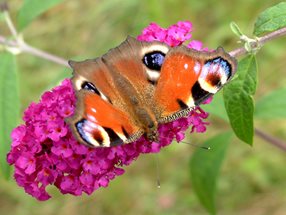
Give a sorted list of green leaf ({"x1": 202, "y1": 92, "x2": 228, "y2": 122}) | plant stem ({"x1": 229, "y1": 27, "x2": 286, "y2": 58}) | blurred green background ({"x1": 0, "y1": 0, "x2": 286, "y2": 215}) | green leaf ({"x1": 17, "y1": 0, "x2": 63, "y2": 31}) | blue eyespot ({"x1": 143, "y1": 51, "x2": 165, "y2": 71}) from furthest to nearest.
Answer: blurred green background ({"x1": 0, "y1": 0, "x2": 286, "y2": 215}), green leaf ({"x1": 17, "y1": 0, "x2": 63, "y2": 31}), green leaf ({"x1": 202, "y1": 92, "x2": 228, "y2": 122}), plant stem ({"x1": 229, "y1": 27, "x2": 286, "y2": 58}), blue eyespot ({"x1": 143, "y1": 51, "x2": 165, "y2": 71})

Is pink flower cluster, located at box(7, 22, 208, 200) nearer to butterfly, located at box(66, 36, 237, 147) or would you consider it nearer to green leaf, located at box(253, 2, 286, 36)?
butterfly, located at box(66, 36, 237, 147)

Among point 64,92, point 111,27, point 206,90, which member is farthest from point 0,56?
point 111,27

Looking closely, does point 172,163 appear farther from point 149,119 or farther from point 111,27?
point 149,119

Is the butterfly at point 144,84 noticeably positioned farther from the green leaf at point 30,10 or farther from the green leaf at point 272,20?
the green leaf at point 30,10

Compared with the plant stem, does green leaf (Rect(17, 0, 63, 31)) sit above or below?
above

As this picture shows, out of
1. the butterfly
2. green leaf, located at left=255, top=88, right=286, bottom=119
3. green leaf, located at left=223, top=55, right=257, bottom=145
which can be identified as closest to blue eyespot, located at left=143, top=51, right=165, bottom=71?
the butterfly

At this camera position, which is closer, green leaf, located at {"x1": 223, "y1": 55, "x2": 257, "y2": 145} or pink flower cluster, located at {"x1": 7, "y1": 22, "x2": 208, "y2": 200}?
pink flower cluster, located at {"x1": 7, "y1": 22, "x2": 208, "y2": 200}

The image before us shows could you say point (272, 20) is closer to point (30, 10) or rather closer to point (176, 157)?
point (30, 10)
